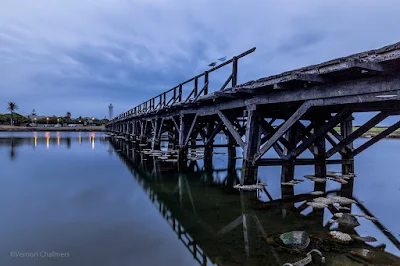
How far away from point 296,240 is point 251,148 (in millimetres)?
4552

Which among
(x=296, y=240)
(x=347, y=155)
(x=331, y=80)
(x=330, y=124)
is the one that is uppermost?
(x=331, y=80)

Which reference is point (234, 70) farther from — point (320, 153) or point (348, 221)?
point (348, 221)

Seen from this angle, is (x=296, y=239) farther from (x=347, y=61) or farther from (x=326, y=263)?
(x=347, y=61)

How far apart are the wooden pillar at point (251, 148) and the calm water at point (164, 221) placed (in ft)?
2.39

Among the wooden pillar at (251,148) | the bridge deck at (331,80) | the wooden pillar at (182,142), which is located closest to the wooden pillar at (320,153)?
the wooden pillar at (251,148)

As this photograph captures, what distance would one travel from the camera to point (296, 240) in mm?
4656

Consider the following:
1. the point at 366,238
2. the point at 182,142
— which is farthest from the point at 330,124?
the point at 182,142

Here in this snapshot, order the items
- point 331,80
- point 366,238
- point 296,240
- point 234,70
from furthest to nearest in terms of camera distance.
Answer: point 234,70 → point 331,80 → point 366,238 → point 296,240

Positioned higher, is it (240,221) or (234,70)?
(234,70)

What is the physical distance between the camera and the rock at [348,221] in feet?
19.3

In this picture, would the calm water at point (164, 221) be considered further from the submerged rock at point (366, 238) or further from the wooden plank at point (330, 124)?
the wooden plank at point (330, 124)

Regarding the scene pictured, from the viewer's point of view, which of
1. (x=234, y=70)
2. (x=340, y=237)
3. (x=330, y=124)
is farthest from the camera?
(x=234, y=70)

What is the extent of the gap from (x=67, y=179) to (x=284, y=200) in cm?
941

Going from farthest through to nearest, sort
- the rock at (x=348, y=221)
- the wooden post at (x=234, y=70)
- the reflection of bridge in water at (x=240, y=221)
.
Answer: the wooden post at (x=234, y=70), the rock at (x=348, y=221), the reflection of bridge in water at (x=240, y=221)
